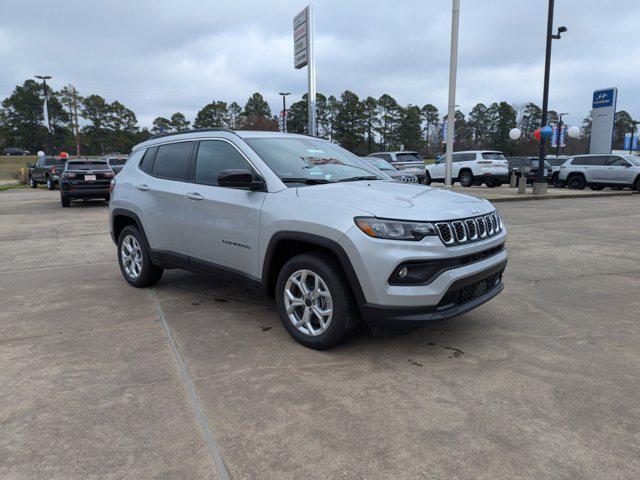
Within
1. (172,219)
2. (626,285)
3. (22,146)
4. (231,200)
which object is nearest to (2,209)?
(172,219)

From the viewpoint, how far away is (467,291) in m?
3.51

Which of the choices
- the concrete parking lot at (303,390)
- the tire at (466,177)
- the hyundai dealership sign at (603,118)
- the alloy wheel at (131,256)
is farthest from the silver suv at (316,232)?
the hyundai dealership sign at (603,118)

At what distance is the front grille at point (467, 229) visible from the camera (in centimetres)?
327

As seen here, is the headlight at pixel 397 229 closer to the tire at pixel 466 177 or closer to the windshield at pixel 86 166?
the windshield at pixel 86 166

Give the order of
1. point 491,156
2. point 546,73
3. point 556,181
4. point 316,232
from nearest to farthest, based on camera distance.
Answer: point 316,232 < point 546,73 < point 491,156 < point 556,181

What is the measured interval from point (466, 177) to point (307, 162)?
2029 cm

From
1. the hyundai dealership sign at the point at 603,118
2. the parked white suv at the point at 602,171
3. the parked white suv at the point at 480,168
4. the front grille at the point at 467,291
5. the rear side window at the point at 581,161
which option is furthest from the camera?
the hyundai dealership sign at the point at 603,118

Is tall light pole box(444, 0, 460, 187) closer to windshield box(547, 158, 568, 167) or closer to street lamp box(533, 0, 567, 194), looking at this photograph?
street lamp box(533, 0, 567, 194)

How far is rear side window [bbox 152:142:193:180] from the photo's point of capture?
479 cm

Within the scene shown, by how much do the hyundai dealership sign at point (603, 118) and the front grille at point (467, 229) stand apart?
28.9 m

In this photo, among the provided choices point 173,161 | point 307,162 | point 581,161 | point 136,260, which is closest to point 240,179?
point 307,162

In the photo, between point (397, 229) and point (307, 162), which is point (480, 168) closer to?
point (307, 162)

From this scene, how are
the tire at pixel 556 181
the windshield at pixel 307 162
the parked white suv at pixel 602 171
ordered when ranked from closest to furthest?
the windshield at pixel 307 162 → the parked white suv at pixel 602 171 → the tire at pixel 556 181

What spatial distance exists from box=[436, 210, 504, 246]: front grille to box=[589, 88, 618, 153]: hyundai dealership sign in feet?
95.0
